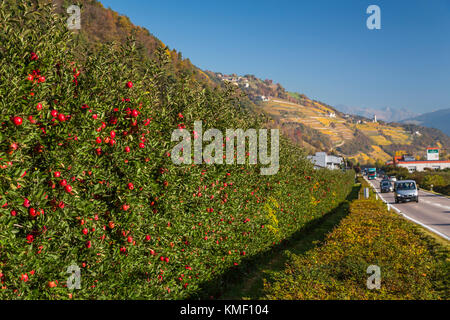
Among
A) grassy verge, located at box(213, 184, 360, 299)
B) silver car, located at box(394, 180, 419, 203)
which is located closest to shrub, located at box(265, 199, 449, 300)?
grassy verge, located at box(213, 184, 360, 299)

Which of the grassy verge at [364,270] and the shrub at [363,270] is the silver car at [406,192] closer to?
the grassy verge at [364,270]

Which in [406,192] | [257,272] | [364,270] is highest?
[364,270]

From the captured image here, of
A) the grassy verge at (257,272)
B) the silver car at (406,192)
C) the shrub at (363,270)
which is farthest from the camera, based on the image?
the silver car at (406,192)

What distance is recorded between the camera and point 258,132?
34.8 ft

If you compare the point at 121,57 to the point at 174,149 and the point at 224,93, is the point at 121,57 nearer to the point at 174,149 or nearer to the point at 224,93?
the point at 174,149

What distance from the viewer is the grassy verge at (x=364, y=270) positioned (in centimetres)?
443

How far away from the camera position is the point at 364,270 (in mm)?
5109

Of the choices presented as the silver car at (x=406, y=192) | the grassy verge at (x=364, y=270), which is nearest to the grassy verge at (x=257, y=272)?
the grassy verge at (x=364, y=270)

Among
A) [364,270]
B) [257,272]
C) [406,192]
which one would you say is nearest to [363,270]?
[364,270]

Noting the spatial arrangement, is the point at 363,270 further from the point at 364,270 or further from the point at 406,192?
the point at 406,192

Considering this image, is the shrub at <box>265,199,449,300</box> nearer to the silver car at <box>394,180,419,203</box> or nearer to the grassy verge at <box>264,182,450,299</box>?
the grassy verge at <box>264,182,450,299</box>

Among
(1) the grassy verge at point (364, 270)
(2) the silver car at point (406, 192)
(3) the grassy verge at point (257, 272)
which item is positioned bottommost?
(3) the grassy verge at point (257, 272)

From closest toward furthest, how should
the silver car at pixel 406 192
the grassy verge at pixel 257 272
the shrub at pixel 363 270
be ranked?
the shrub at pixel 363 270, the grassy verge at pixel 257 272, the silver car at pixel 406 192

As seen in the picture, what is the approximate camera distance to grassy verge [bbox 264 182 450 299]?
4426 mm
